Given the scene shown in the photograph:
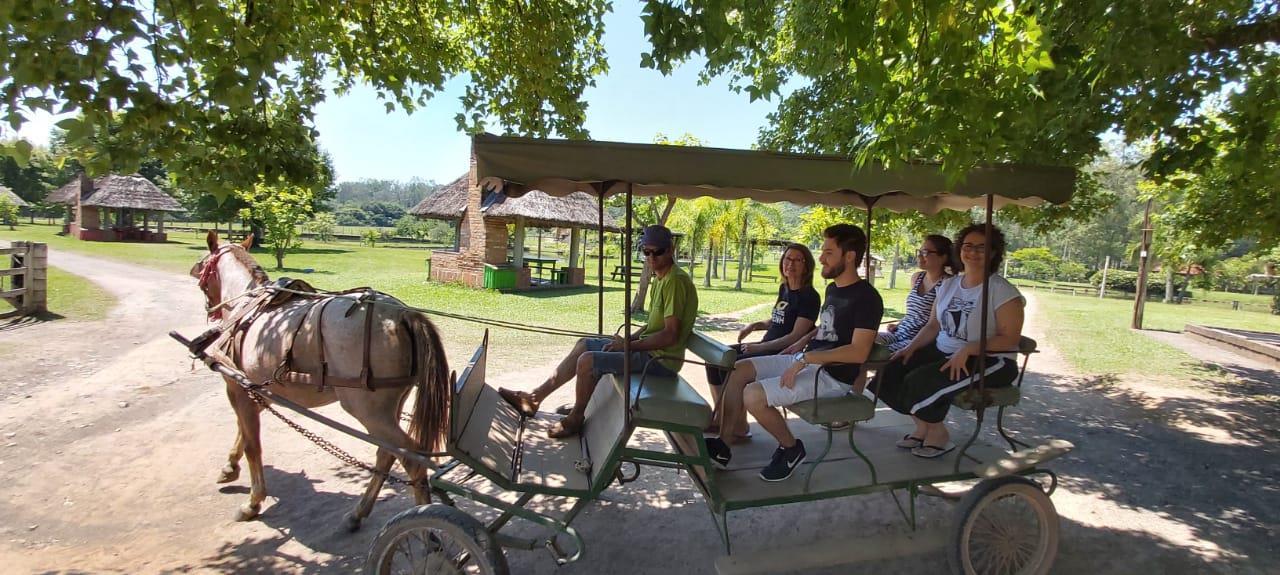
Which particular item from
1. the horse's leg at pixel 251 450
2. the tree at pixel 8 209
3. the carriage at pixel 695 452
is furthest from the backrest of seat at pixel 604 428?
the tree at pixel 8 209

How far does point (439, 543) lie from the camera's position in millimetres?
2836

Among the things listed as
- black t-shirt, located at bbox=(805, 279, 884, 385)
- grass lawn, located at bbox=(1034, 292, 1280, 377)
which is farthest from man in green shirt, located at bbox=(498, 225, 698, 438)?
grass lawn, located at bbox=(1034, 292, 1280, 377)

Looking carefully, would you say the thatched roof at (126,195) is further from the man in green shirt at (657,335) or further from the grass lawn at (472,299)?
the man in green shirt at (657,335)

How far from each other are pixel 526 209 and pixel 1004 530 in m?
16.6

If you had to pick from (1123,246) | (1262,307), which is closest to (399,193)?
(1123,246)

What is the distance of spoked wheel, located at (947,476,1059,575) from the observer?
3139 mm

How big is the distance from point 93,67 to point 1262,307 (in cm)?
4287

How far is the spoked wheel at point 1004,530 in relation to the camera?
3.14 metres

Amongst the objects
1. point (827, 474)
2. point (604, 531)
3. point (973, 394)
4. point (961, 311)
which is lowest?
point (604, 531)

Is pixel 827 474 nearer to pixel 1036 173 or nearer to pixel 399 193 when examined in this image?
pixel 1036 173

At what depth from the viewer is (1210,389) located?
335 inches

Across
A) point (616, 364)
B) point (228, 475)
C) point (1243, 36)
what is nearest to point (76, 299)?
point (228, 475)

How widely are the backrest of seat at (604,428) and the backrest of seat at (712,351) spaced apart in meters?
0.53

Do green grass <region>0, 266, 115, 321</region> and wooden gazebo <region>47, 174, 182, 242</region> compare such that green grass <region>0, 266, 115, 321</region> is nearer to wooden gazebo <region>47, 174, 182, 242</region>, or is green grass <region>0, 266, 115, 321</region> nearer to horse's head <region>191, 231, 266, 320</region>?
horse's head <region>191, 231, 266, 320</region>
